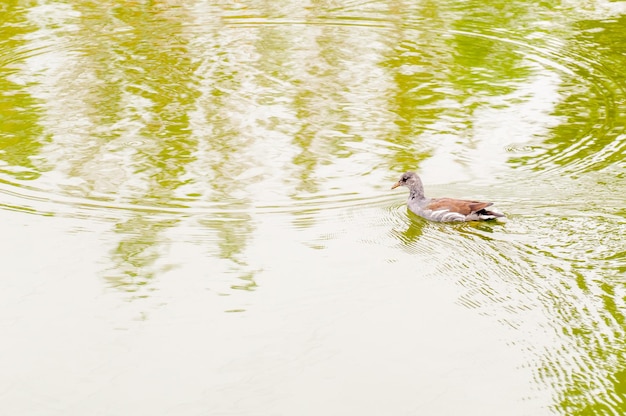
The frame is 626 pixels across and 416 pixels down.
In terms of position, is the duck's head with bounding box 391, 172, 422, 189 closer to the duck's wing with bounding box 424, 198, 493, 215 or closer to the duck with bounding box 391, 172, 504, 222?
the duck with bounding box 391, 172, 504, 222

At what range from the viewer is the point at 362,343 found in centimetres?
648

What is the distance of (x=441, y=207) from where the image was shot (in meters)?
Answer: 8.13

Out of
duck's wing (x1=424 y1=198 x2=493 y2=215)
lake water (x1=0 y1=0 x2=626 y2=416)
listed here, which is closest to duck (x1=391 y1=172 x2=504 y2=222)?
duck's wing (x1=424 y1=198 x2=493 y2=215)

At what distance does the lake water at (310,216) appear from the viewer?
6105mm

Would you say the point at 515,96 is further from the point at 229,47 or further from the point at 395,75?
the point at 229,47

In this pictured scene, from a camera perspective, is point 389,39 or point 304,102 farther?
point 389,39

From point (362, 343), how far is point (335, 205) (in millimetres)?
2272

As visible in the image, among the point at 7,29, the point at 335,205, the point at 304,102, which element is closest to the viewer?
the point at 335,205

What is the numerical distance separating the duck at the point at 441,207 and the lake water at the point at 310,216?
0.37ft

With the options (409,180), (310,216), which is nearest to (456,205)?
(409,180)

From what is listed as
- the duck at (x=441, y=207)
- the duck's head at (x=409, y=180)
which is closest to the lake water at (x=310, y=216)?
the duck at (x=441, y=207)

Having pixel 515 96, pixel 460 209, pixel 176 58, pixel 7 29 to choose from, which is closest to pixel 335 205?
pixel 460 209

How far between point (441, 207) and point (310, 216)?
103 cm

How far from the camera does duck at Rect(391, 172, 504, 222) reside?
793 cm
